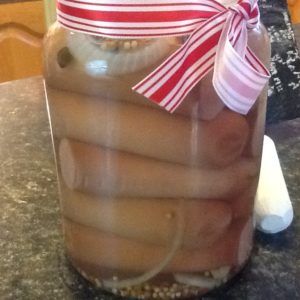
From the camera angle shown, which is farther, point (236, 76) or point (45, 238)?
point (45, 238)

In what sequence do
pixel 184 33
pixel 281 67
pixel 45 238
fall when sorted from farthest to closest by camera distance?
pixel 281 67, pixel 45 238, pixel 184 33

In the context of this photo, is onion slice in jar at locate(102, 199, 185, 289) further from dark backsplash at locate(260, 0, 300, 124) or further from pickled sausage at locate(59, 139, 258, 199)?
dark backsplash at locate(260, 0, 300, 124)

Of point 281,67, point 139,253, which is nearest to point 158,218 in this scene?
point 139,253

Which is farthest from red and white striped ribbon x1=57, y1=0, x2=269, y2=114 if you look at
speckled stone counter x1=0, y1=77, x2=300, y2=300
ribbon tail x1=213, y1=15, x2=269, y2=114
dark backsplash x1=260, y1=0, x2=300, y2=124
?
dark backsplash x1=260, y1=0, x2=300, y2=124

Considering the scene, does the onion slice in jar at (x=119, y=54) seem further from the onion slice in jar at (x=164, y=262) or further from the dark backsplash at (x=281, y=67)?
the dark backsplash at (x=281, y=67)

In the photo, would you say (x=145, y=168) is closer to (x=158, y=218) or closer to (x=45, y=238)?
(x=158, y=218)

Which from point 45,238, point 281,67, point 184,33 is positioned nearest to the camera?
point 184,33
